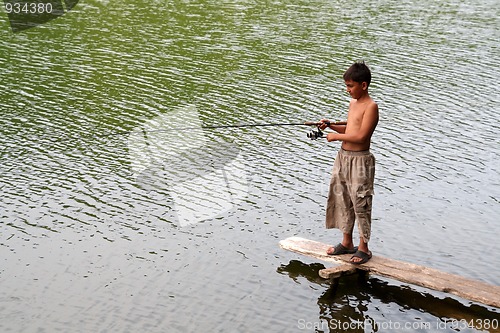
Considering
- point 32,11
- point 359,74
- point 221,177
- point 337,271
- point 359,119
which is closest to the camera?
point 359,74

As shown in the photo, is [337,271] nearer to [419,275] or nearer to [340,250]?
[340,250]

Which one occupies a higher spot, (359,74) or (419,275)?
(359,74)

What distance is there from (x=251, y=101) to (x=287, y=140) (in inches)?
103

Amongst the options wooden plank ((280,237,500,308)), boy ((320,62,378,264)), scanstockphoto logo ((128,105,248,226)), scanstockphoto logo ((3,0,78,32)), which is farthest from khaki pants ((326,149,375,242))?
scanstockphoto logo ((3,0,78,32))

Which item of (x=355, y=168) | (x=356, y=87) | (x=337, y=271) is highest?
(x=356, y=87)

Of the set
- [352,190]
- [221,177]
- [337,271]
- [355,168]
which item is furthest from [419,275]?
[221,177]

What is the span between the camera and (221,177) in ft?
37.6

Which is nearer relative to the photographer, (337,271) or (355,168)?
(355,168)

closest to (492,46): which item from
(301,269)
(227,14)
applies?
(227,14)

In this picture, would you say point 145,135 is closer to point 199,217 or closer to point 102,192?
point 102,192

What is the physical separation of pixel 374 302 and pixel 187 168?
445cm

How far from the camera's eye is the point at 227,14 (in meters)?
24.8

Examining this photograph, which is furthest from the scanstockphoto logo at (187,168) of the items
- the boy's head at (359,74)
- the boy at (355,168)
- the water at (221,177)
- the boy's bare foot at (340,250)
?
the boy's head at (359,74)

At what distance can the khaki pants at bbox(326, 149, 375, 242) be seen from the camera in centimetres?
810
